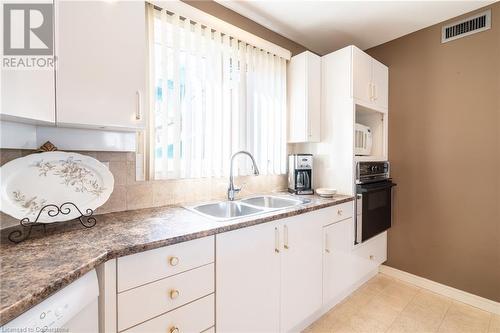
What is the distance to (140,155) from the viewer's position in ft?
4.80

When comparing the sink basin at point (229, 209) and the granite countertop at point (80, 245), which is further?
the sink basin at point (229, 209)

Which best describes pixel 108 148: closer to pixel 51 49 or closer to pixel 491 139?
pixel 51 49

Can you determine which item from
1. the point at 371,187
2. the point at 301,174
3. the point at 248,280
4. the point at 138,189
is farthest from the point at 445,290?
the point at 138,189

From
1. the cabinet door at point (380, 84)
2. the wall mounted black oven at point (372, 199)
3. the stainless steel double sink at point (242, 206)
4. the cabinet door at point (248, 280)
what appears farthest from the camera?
the cabinet door at point (380, 84)

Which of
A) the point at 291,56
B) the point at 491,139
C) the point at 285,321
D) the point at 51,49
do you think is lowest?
the point at 285,321

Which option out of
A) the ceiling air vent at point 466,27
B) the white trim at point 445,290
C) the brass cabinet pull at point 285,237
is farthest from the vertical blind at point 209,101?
the white trim at point 445,290

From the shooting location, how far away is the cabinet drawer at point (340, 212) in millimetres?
1757

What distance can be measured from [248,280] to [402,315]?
1.42m

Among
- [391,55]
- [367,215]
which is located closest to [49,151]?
[367,215]

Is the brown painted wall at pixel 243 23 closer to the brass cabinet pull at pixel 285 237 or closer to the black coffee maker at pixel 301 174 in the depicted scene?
the black coffee maker at pixel 301 174

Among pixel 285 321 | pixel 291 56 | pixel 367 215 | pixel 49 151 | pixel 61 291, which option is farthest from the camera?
pixel 291 56

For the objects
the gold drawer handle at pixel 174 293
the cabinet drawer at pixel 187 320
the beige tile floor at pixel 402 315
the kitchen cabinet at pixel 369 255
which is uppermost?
the gold drawer handle at pixel 174 293

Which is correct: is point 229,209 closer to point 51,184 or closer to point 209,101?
point 209,101

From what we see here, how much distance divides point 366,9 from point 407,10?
1.15ft
